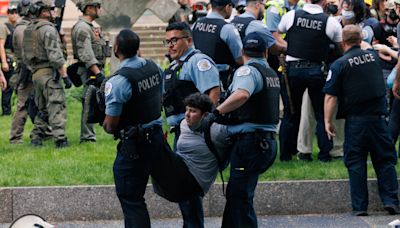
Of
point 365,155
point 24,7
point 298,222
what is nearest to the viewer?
point 298,222

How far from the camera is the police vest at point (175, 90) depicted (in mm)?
10016

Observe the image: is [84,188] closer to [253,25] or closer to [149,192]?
[149,192]

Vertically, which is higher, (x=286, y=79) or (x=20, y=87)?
(x=286, y=79)

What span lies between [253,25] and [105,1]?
3.77 m

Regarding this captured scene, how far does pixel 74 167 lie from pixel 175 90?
2864 millimetres

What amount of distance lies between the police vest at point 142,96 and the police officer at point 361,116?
2.44m

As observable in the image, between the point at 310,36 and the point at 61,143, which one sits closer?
the point at 310,36

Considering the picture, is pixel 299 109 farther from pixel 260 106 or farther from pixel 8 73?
pixel 8 73

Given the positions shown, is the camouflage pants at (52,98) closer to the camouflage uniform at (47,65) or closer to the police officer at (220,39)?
the camouflage uniform at (47,65)

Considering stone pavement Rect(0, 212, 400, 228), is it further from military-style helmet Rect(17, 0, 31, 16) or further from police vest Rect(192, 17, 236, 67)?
military-style helmet Rect(17, 0, 31, 16)

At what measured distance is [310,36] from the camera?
12.8 m

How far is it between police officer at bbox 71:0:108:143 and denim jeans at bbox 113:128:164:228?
16.3ft

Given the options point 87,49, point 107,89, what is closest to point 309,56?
point 87,49

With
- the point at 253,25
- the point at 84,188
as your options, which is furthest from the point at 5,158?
the point at 253,25
